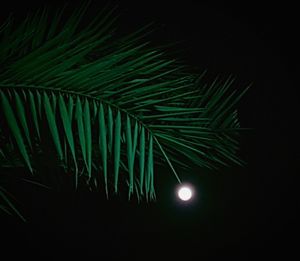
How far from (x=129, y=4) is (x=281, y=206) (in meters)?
1.36

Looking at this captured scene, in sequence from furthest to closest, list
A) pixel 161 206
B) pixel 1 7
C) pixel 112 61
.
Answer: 1. pixel 161 206
2. pixel 1 7
3. pixel 112 61

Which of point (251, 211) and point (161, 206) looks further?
point (251, 211)

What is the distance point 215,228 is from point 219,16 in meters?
1.12

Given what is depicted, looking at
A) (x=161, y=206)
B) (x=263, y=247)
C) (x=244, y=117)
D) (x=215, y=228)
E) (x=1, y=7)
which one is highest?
(x=1, y=7)

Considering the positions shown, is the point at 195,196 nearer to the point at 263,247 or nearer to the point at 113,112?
the point at 263,247

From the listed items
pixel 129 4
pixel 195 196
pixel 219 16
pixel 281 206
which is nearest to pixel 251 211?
pixel 281 206

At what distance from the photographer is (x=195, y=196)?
76.3 inches

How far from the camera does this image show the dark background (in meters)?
1.71

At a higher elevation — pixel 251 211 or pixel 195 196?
pixel 195 196

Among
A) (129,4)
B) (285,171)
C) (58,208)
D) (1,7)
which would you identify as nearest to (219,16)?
(129,4)

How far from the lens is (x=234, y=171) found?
6.46 feet

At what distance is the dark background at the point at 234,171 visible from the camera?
5.60ft

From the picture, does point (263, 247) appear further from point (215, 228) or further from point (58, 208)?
point (58, 208)

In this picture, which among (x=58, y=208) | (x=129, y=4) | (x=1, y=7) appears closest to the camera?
(x=1, y=7)
